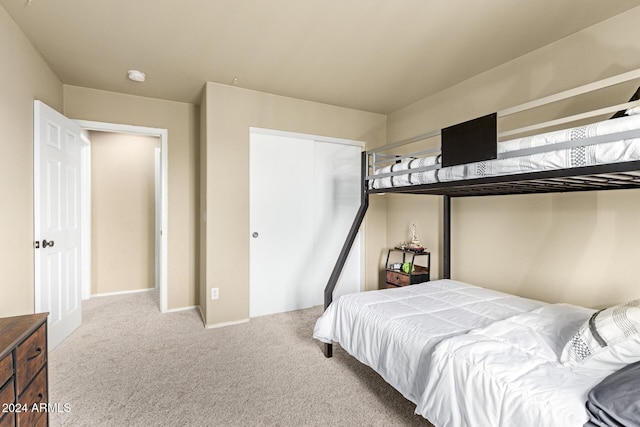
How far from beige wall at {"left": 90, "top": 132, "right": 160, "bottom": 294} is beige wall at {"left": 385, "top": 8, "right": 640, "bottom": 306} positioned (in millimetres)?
3802

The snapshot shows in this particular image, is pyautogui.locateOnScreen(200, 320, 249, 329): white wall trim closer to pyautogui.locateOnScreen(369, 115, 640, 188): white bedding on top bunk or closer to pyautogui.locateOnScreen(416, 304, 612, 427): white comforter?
pyautogui.locateOnScreen(416, 304, 612, 427): white comforter

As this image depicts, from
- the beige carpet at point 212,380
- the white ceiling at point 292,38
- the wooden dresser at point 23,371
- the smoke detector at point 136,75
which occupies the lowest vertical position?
the beige carpet at point 212,380

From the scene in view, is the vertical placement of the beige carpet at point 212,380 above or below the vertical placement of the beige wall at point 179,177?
below

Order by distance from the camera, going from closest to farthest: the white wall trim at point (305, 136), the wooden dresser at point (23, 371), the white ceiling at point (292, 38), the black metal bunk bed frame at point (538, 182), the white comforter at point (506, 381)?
1. the white comforter at point (506, 381)
2. the wooden dresser at point (23, 371)
3. the black metal bunk bed frame at point (538, 182)
4. the white ceiling at point (292, 38)
5. the white wall trim at point (305, 136)

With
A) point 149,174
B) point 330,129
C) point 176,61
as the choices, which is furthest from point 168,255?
point 330,129

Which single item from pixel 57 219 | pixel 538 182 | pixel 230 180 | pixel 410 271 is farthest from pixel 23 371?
pixel 410 271

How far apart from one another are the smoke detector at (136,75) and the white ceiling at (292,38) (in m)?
0.05

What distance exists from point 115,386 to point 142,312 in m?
1.56

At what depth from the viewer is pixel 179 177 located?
11.4 ft

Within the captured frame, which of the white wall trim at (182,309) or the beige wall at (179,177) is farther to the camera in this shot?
the white wall trim at (182,309)

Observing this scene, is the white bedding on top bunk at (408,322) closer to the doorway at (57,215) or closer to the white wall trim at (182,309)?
the white wall trim at (182,309)

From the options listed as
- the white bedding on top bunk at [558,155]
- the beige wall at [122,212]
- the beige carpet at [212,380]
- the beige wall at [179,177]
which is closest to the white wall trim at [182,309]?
the beige wall at [179,177]

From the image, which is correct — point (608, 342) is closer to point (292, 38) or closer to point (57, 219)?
point (292, 38)

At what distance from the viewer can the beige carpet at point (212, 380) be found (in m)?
1.68
